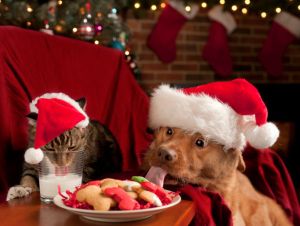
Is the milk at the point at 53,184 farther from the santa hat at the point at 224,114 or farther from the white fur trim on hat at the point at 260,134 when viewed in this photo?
the white fur trim on hat at the point at 260,134

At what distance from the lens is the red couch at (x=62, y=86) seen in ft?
5.18

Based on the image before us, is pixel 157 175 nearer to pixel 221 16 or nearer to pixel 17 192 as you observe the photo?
pixel 17 192

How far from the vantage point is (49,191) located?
1.19 meters

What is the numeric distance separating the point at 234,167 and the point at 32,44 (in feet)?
3.02

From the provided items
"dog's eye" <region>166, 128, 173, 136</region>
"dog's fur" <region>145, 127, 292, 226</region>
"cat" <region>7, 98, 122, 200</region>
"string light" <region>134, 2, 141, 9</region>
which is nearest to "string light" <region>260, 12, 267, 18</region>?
"string light" <region>134, 2, 141, 9</region>

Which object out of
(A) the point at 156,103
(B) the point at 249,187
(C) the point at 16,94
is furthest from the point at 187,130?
(C) the point at 16,94

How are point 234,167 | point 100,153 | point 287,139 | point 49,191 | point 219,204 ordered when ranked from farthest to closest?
point 287,139
point 100,153
point 234,167
point 219,204
point 49,191

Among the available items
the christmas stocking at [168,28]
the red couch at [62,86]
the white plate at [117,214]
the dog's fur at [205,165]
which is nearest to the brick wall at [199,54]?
the christmas stocking at [168,28]

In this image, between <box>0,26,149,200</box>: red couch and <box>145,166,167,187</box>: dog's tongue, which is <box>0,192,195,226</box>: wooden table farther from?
<box>0,26,149,200</box>: red couch

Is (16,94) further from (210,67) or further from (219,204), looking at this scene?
(210,67)

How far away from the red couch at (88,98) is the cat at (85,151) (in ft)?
0.34

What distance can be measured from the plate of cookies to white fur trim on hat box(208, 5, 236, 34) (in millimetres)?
2765

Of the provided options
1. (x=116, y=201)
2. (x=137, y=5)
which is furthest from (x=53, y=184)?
(x=137, y=5)

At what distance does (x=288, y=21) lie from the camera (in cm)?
358
